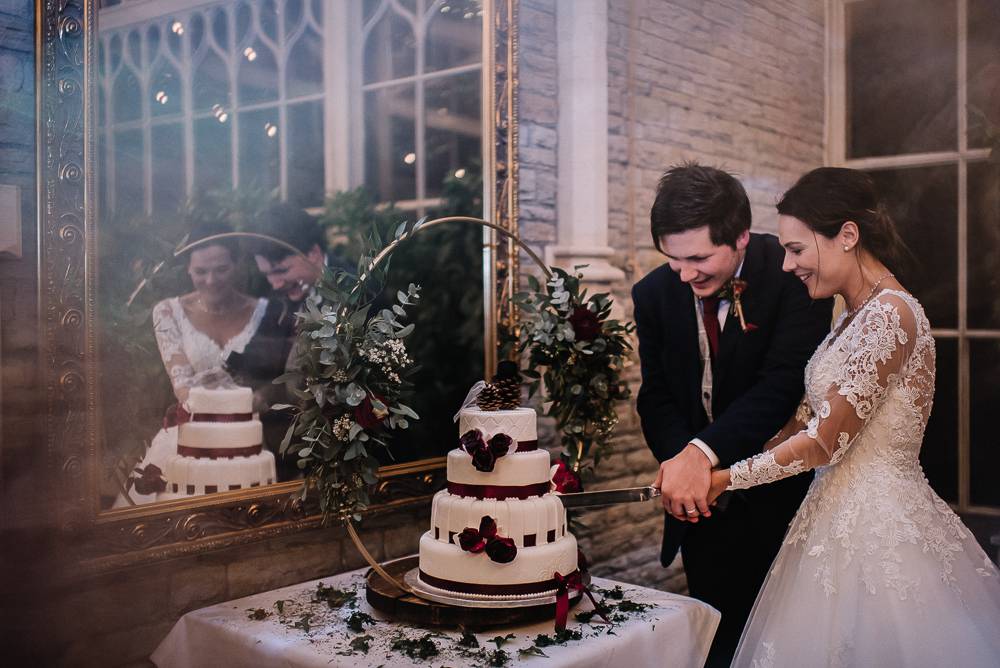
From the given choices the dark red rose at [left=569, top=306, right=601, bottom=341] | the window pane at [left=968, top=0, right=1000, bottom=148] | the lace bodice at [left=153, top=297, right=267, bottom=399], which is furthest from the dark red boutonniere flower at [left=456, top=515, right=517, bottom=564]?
the window pane at [left=968, top=0, right=1000, bottom=148]

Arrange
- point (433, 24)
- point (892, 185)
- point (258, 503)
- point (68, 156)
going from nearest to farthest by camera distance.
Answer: point (68, 156), point (258, 503), point (433, 24), point (892, 185)

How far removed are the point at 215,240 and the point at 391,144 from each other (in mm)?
774

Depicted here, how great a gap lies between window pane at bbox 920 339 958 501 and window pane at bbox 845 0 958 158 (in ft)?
2.95

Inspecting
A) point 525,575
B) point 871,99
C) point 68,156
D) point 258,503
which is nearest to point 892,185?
point 871,99

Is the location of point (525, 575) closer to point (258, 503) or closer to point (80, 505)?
point (258, 503)

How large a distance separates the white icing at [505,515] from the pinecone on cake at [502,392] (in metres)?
0.25

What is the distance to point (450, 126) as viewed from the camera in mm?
3264

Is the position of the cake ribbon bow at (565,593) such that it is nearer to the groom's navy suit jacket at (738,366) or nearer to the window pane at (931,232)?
the groom's navy suit jacket at (738,366)

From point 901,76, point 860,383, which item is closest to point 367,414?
point 860,383

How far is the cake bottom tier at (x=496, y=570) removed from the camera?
229cm

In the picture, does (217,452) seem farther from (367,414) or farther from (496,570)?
(496,570)

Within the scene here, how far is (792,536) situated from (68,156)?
211cm

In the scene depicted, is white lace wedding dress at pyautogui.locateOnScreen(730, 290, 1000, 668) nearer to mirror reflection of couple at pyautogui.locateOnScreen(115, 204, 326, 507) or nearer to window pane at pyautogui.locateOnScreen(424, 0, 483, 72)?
mirror reflection of couple at pyautogui.locateOnScreen(115, 204, 326, 507)

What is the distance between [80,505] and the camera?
2217mm
